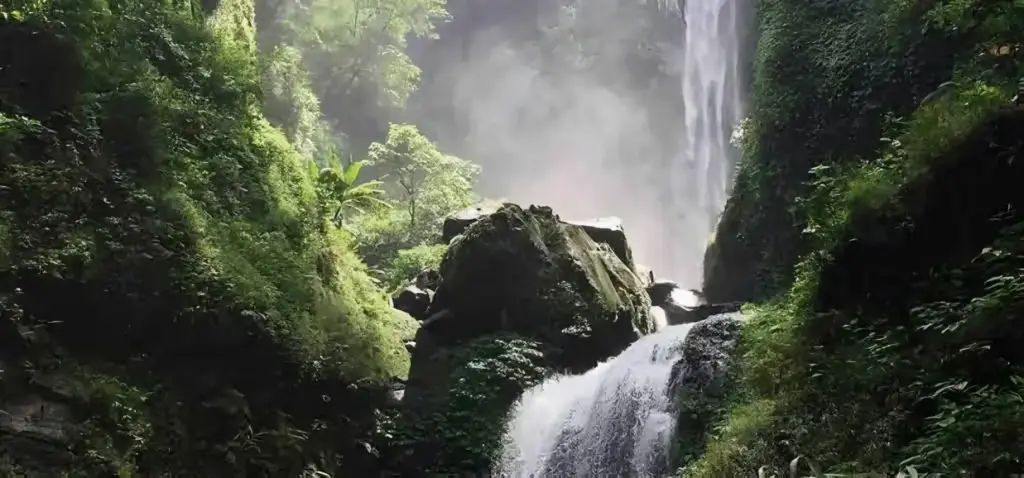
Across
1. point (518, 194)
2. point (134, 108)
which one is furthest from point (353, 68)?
point (134, 108)

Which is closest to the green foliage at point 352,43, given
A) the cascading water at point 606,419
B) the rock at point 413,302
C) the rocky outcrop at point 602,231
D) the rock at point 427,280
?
the rocky outcrop at point 602,231

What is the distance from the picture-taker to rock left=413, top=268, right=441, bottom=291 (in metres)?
14.5

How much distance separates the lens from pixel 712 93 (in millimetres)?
23750

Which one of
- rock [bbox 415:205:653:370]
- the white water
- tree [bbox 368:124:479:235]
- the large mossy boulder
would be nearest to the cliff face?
the large mossy boulder

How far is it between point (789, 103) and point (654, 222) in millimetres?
25837

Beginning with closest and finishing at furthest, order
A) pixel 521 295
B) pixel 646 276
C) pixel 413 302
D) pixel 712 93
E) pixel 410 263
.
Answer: pixel 521 295
pixel 413 302
pixel 410 263
pixel 646 276
pixel 712 93

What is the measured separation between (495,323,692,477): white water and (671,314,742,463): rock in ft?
0.77

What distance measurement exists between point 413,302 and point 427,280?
4.31ft

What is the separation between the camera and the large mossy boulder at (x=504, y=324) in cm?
1001

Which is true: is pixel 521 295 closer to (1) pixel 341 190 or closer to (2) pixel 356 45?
(1) pixel 341 190

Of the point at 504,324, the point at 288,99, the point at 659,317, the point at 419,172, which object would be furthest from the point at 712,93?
the point at 504,324

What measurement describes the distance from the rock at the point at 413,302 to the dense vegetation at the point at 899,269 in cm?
611

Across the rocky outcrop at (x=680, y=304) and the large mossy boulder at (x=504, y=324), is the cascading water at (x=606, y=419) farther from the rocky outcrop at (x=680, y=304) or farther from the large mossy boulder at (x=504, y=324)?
the rocky outcrop at (x=680, y=304)

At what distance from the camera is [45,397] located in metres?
6.34
